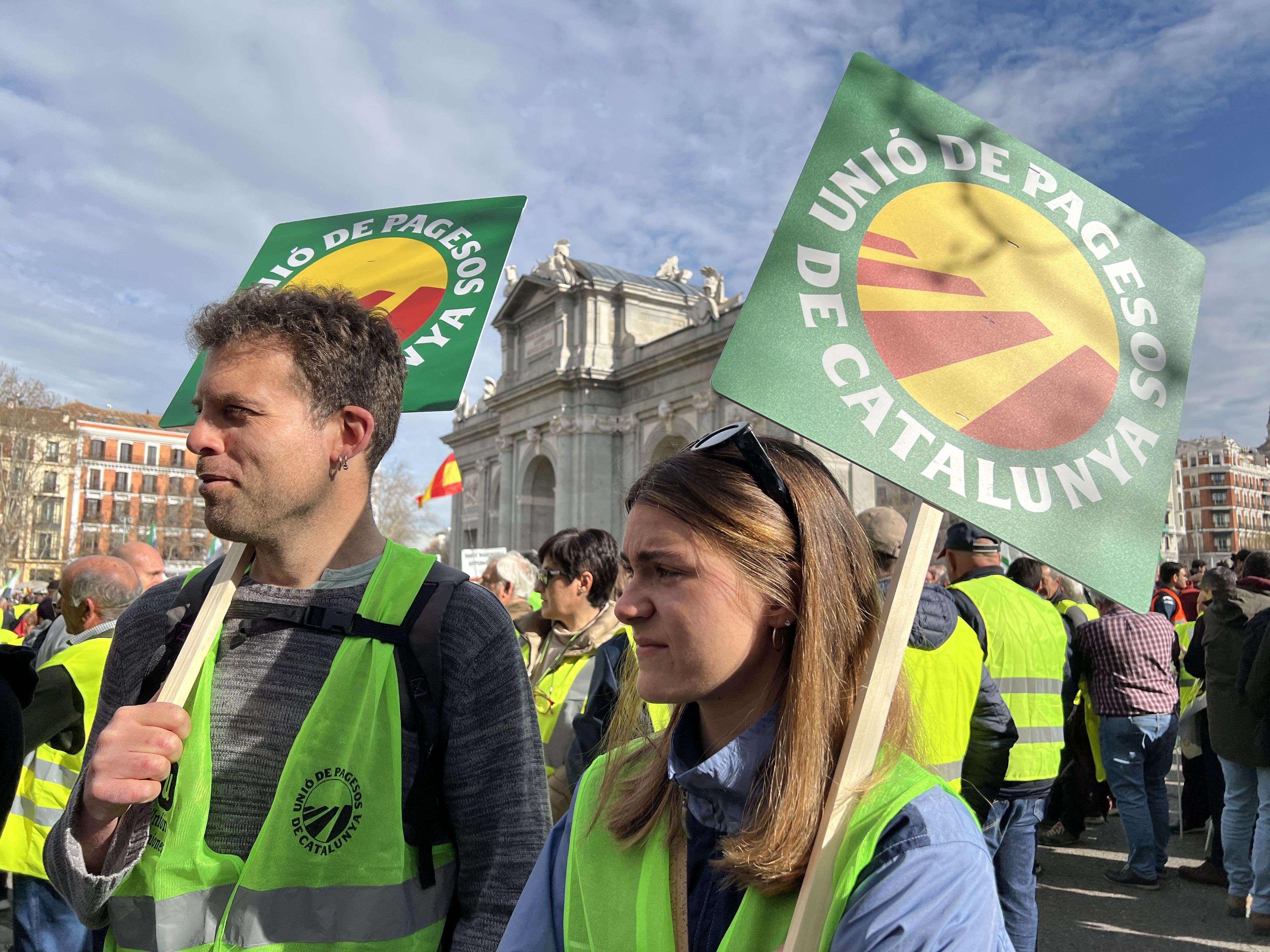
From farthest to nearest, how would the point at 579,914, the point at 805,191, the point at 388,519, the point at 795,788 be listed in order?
the point at 388,519, the point at 805,191, the point at 579,914, the point at 795,788

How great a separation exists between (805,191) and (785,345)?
0.29 meters

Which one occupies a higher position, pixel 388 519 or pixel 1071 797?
pixel 388 519

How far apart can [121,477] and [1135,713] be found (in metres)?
73.9

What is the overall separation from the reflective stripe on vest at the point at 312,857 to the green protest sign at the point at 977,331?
35.9 inches

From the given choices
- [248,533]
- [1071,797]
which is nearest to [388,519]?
[1071,797]

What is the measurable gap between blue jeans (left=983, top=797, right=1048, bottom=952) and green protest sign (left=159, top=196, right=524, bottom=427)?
10.4 ft

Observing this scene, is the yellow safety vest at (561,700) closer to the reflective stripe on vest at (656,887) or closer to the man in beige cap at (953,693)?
the man in beige cap at (953,693)

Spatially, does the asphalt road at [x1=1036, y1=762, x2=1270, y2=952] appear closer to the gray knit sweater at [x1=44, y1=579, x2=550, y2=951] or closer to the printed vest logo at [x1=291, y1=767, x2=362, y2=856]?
the gray knit sweater at [x1=44, y1=579, x2=550, y2=951]

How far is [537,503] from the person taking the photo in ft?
118

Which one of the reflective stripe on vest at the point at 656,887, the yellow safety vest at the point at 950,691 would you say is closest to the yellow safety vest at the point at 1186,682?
the yellow safety vest at the point at 950,691

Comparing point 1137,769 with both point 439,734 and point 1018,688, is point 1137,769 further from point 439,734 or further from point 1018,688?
point 439,734

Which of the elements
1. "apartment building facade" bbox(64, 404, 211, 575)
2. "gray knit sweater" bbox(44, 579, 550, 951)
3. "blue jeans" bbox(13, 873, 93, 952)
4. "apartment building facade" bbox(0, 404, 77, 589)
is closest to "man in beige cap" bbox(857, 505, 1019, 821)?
"gray knit sweater" bbox(44, 579, 550, 951)

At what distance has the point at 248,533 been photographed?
1780 millimetres

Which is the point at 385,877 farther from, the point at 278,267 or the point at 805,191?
the point at 278,267
